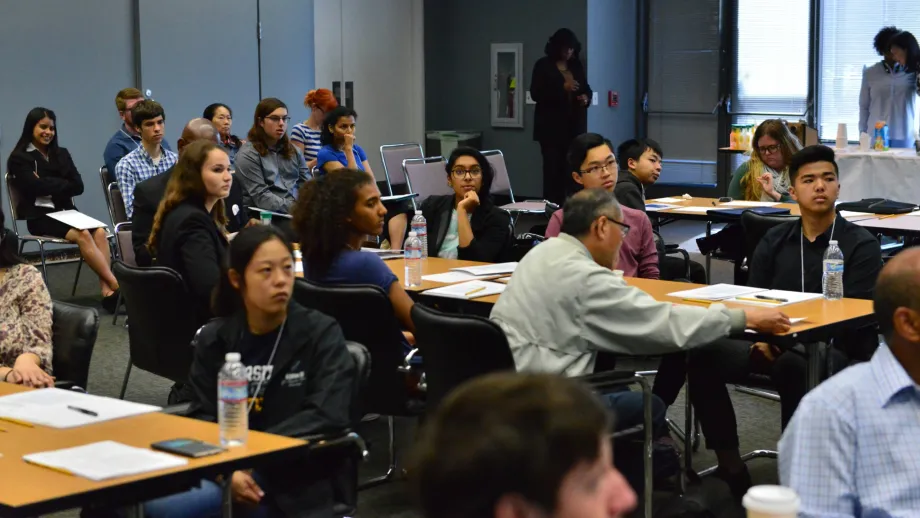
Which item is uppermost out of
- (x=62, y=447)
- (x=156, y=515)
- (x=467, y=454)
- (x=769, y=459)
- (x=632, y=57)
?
(x=632, y=57)

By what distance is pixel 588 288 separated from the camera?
145 inches

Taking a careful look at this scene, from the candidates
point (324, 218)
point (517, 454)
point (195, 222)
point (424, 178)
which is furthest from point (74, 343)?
point (424, 178)

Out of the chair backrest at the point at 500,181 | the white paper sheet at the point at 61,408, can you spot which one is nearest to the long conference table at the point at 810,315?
the white paper sheet at the point at 61,408

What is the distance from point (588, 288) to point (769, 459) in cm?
169

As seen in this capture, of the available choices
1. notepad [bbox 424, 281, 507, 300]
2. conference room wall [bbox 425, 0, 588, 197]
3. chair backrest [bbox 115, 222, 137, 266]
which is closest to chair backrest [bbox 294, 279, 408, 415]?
notepad [bbox 424, 281, 507, 300]

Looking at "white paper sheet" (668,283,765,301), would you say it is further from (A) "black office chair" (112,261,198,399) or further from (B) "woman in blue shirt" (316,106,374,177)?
(B) "woman in blue shirt" (316,106,374,177)

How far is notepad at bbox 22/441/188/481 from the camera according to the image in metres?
2.49

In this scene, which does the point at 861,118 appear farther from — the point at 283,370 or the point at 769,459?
the point at 283,370

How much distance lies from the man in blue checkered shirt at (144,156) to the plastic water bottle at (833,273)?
4.88 metres

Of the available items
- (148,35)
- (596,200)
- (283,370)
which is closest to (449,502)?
(283,370)

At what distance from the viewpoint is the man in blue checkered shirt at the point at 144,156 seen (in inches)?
314

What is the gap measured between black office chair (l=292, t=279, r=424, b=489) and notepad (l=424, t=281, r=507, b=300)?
464 millimetres

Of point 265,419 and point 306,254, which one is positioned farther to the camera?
point 306,254

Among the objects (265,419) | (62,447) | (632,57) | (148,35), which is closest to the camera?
(62,447)
